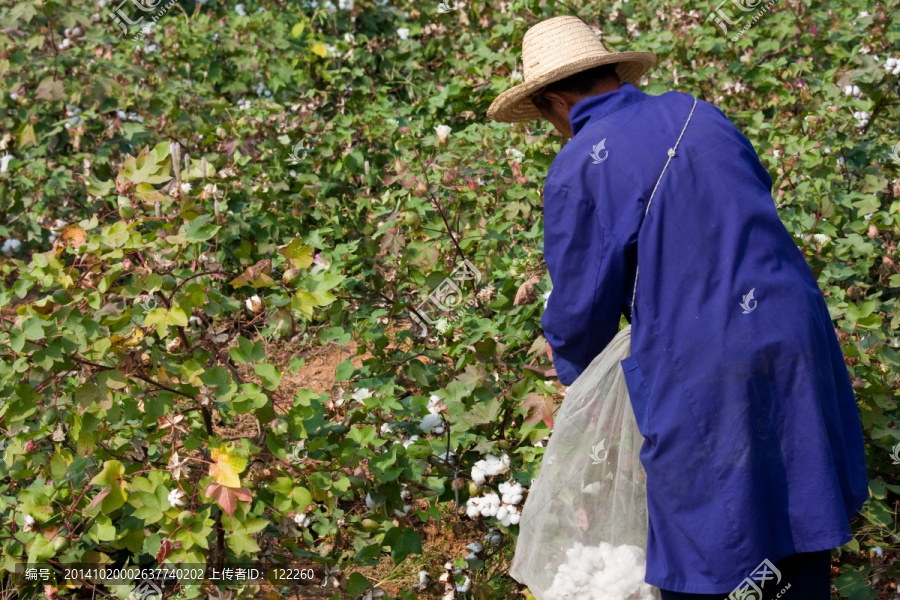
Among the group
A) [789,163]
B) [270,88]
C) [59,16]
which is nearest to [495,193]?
[789,163]

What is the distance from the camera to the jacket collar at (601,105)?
184 centimetres

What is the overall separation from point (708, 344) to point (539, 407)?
0.74 meters

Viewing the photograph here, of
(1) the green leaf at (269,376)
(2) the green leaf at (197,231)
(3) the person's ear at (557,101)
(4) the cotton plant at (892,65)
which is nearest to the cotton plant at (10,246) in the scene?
(2) the green leaf at (197,231)

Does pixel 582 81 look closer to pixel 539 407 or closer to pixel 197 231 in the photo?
pixel 539 407

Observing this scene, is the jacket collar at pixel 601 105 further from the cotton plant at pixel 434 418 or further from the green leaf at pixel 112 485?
the green leaf at pixel 112 485

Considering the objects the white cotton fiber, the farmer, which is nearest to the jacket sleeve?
the farmer

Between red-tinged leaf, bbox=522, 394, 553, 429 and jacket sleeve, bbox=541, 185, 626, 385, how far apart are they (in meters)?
0.50

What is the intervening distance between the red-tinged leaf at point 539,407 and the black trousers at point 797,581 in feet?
1.94

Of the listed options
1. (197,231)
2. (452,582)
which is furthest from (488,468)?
(197,231)

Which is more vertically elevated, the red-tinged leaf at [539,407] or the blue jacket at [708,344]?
the blue jacket at [708,344]

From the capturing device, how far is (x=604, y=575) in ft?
6.01

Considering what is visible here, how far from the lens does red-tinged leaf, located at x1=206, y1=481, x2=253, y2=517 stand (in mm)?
1985

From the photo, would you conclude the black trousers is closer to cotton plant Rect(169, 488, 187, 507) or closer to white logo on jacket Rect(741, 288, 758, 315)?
white logo on jacket Rect(741, 288, 758, 315)

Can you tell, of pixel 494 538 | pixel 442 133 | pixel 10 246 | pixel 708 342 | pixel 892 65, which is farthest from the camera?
pixel 10 246
